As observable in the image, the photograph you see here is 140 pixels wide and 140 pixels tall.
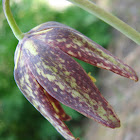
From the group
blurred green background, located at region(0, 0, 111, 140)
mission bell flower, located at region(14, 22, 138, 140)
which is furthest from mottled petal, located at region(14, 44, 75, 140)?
blurred green background, located at region(0, 0, 111, 140)

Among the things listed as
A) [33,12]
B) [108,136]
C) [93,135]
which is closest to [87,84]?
[108,136]

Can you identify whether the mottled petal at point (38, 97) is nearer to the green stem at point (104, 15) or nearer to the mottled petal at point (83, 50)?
the mottled petal at point (83, 50)

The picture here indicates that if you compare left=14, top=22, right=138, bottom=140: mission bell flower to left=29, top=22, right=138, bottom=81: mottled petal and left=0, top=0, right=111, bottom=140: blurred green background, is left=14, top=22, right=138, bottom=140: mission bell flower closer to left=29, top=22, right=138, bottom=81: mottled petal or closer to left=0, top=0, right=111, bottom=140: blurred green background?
left=29, top=22, right=138, bottom=81: mottled petal

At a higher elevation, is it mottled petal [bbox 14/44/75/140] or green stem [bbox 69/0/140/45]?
green stem [bbox 69/0/140/45]

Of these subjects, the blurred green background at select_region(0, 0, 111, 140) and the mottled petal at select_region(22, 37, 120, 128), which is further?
the blurred green background at select_region(0, 0, 111, 140)

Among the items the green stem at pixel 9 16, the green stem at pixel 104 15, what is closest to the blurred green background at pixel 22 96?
the green stem at pixel 9 16

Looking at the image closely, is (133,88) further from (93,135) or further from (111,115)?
(111,115)

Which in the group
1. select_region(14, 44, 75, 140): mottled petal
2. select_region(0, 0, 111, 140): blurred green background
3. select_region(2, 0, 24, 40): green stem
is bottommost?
select_region(0, 0, 111, 140): blurred green background
